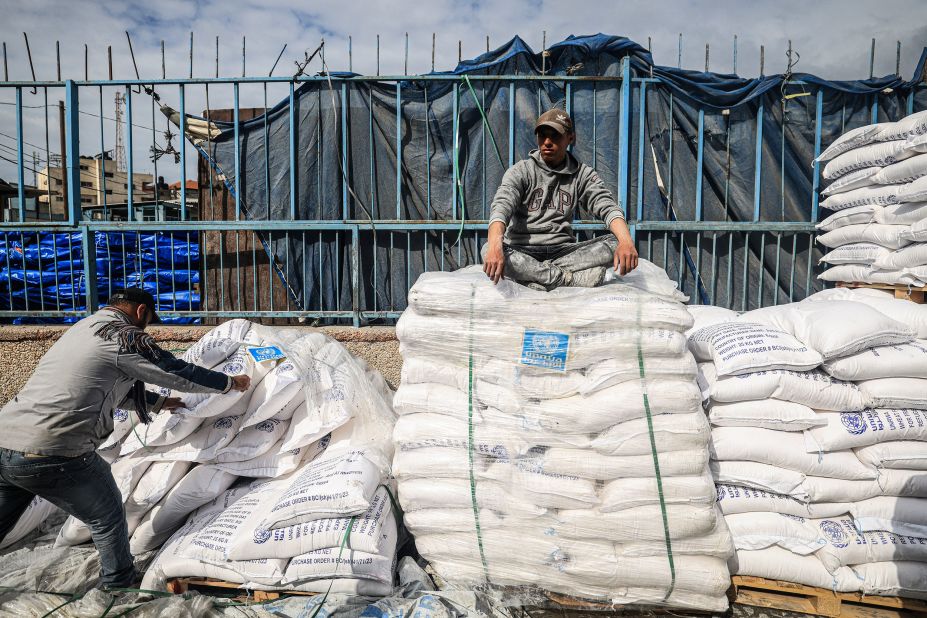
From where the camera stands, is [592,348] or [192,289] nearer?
[592,348]

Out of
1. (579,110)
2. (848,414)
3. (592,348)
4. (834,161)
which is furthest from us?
(579,110)

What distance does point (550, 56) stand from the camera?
446cm

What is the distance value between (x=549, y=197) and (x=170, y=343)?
3.22 m

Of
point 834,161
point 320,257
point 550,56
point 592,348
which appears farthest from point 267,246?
point 834,161

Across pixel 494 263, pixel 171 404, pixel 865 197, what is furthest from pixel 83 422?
pixel 865 197

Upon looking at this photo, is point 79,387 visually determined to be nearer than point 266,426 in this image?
Yes

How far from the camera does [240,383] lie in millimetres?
2998

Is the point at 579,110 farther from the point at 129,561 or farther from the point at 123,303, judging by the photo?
the point at 129,561

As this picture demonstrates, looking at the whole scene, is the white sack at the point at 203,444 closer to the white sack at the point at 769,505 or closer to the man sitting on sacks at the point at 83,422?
the man sitting on sacks at the point at 83,422

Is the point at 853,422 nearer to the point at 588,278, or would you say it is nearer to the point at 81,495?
the point at 588,278

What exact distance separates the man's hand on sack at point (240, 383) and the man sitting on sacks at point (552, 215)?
1525 mm

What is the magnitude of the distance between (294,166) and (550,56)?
229cm

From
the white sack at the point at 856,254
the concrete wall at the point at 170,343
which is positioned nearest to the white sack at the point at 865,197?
the white sack at the point at 856,254

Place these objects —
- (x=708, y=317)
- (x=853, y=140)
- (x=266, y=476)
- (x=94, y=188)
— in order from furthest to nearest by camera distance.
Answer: (x=94, y=188), (x=853, y=140), (x=708, y=317), (x=266, y=476)
